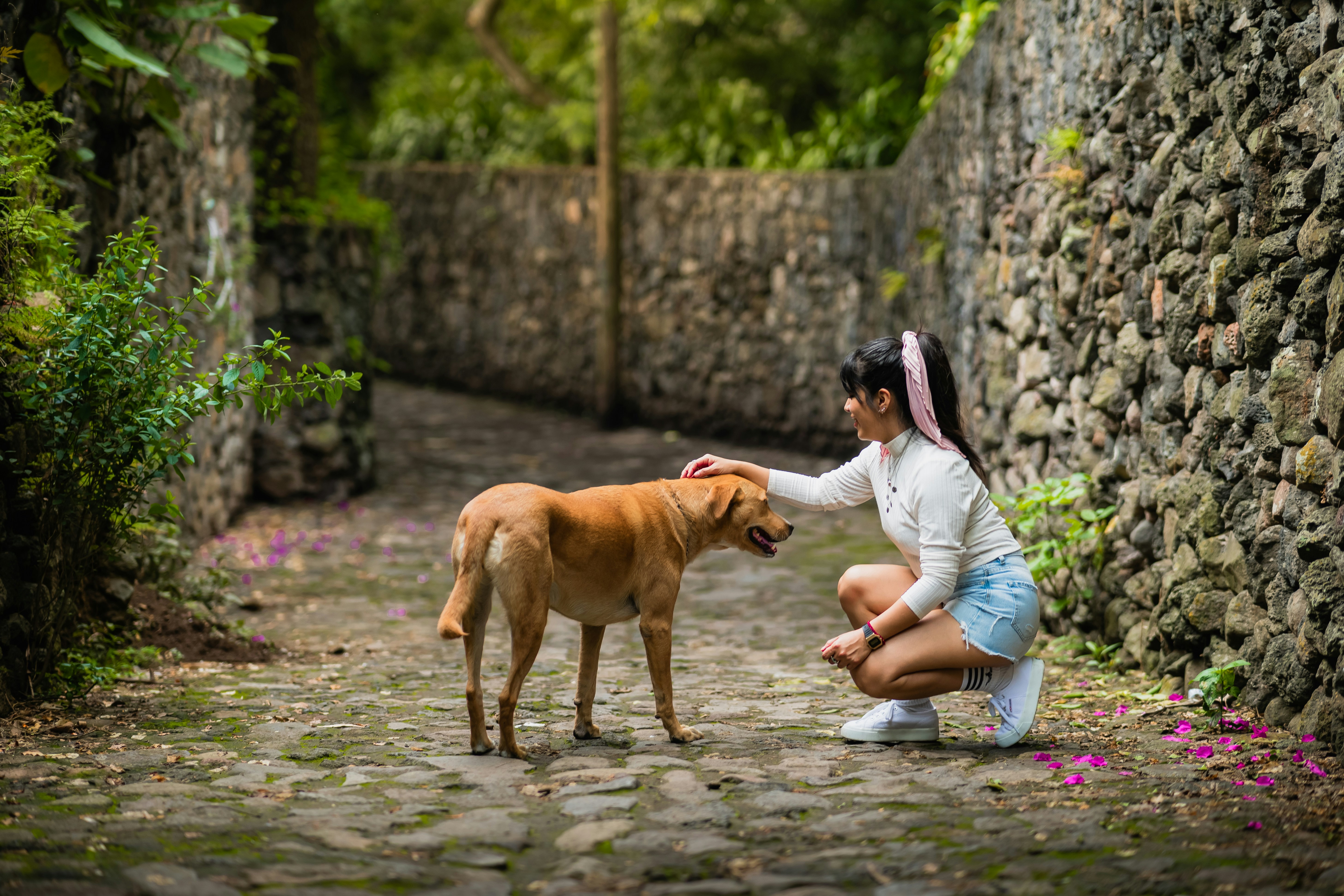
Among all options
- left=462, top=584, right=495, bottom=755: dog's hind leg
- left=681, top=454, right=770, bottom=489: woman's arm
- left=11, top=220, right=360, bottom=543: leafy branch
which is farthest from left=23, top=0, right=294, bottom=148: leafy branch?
left=681, top=454, right=770, bottom=489: woman's arm

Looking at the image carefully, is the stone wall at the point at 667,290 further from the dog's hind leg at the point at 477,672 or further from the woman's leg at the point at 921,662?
the dog's hind leg at the point at 477,672

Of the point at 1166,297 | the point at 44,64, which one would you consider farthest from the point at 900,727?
the point at 44,64

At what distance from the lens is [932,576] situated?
402cm

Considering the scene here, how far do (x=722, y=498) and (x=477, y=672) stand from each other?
1.06 metres

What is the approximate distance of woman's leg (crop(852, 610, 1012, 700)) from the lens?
4.15 meters

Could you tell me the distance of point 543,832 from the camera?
325cm

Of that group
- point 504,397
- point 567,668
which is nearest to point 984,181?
point 567,668

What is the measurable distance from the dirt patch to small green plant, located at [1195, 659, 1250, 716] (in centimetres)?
405

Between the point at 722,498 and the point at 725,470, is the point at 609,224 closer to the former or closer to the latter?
the point at 725,470

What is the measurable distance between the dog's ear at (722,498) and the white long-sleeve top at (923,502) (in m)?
0.19

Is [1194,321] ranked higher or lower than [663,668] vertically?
higher

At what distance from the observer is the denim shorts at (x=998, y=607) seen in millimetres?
4152

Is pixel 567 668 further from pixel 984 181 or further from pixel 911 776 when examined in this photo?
pixel 984 181

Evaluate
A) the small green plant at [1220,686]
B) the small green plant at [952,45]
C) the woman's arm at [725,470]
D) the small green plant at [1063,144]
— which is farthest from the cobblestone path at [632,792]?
the small green plant at [952,45]
